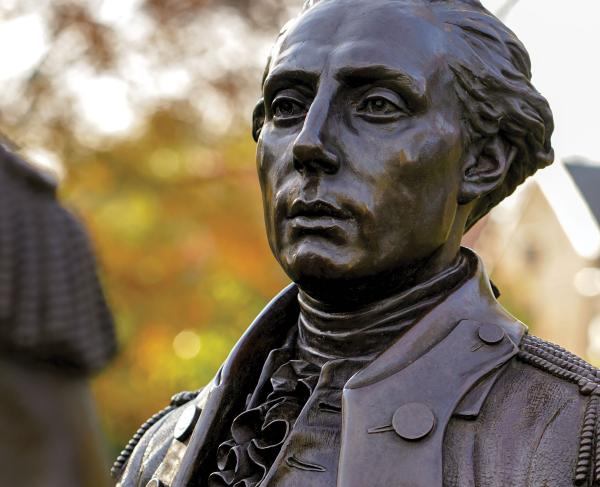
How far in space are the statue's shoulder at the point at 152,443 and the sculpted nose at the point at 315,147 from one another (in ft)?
2.40

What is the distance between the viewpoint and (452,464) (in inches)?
117

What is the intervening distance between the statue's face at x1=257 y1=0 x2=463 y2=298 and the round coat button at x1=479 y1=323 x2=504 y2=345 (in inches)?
8.5

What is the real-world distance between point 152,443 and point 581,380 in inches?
45.9

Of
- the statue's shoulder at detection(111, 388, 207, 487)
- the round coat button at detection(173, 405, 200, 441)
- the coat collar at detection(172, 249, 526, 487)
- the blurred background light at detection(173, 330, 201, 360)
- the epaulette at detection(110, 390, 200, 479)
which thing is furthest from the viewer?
the blurred background light at detection(173, 330, 201, 360)

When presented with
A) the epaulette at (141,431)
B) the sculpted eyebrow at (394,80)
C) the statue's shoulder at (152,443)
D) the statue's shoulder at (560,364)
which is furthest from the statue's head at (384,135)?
the epaulette at (141,431)

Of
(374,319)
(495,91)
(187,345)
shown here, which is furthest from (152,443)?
(187,345)

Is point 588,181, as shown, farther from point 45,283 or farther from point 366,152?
point 45,283

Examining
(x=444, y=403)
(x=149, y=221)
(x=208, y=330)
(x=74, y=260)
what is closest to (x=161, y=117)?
(x=149, y=221)

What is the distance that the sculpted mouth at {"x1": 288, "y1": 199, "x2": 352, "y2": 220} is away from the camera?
3.14 m

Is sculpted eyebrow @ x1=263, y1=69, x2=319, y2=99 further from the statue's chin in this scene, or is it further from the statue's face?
the statue's chin

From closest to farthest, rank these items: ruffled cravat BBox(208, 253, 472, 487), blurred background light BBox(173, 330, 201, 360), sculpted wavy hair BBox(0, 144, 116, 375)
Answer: ruffled cravat BBox(208, 253, 472, 487) → sculpted wavy hair BBox(0, 144, 116, 375) → blurred background light BBox(173, 330, 201, 360)

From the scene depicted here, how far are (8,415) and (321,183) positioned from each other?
0.94 m

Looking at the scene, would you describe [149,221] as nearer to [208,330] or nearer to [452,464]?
[208,330]

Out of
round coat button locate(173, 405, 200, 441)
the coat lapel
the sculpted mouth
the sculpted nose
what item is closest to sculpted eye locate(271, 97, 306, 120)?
the sculpted nose
